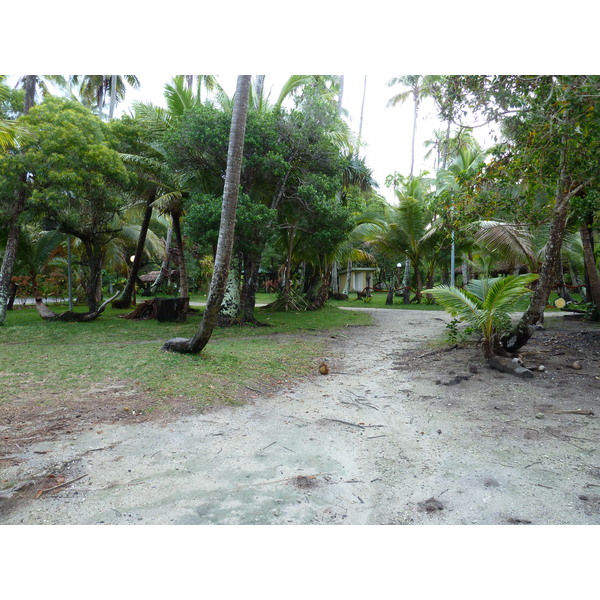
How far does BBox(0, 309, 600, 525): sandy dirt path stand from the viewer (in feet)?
7.50

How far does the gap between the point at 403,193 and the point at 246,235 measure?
11.3 metres

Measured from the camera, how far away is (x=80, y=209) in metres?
10.7

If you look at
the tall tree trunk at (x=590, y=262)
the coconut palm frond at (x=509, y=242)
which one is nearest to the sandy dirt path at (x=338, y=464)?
the tall tree trunk at (x=590, y=262)

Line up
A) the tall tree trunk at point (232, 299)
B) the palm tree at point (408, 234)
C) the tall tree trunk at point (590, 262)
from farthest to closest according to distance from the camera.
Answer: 1. the palm tree at point (408, 234)
2. the tall tree trunk at point (232, 299)
3. the tall tree trunk at point (590, 262)

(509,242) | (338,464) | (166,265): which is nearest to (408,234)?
(509,242)

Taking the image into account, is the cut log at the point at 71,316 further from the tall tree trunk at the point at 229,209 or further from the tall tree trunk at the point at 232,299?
the tall tree trunk at the point at 229,209

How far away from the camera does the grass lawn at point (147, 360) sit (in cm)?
462

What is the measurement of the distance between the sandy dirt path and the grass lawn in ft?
2.98

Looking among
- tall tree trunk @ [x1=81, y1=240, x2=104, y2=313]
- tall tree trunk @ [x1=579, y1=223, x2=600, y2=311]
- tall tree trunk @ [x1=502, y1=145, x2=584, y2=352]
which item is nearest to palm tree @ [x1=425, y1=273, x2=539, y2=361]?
tall tree trunk @ [x1=502, y1=145, x2=584, y2=352]

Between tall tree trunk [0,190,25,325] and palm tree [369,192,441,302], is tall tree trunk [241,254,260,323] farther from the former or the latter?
palm tree [369,192,441,302]

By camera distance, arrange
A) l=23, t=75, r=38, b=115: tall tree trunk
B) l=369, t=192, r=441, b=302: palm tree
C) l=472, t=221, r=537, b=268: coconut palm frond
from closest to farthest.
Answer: l=23, t=75, r=38, b=115: tall tree trunk → l=472, t=221, r=537, b=268: coconut palm frond → l=369, t=192, r=441, b=302: palm tree

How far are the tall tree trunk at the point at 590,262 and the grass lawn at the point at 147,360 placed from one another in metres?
6.08

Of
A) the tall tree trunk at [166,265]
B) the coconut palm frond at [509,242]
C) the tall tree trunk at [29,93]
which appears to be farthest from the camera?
the tall tree trunk at [166,265]

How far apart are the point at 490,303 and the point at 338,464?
3451 millimetres
